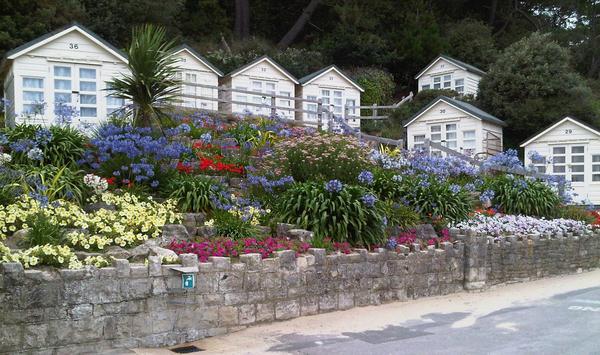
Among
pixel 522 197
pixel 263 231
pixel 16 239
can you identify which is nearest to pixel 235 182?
pixel 263 231

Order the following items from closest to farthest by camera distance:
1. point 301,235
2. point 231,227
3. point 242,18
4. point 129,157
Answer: point 231,227 < point 301,235 < point 129,157 < point 242,18

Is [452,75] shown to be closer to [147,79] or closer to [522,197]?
[522,197]

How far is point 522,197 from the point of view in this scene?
15719mm

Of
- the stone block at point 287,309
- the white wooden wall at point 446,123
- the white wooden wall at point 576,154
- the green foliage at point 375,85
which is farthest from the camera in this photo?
the green foliage at point 375,85

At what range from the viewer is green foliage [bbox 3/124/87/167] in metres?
10.6

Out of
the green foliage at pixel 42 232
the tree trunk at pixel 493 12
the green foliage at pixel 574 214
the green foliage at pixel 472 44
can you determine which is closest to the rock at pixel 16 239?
the green foliage at pixel 42 232

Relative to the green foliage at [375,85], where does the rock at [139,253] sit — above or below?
below

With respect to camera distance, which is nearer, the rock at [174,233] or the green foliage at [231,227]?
the rock at [174,233]

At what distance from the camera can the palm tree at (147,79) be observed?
1144 cm

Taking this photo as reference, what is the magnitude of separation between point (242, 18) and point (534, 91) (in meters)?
20.4

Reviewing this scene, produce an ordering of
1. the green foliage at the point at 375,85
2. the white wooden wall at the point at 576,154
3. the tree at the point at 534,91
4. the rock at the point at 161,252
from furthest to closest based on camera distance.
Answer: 1. the green foliage at the point at 375,85
2. the tree at the point at 534,91
3. the white wooden wall at the point at 576,154
4. the rock at the point at 161,252

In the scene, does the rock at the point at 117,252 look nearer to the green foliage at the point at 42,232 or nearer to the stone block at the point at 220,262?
the green foliage at the point at 42,232

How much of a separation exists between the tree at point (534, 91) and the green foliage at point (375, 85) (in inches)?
244

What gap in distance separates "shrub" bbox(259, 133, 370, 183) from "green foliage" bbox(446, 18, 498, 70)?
93.2ft
